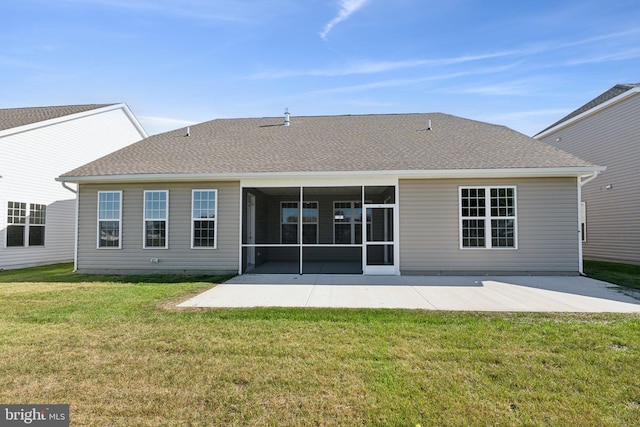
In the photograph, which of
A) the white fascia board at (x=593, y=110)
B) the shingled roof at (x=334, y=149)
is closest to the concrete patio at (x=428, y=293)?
the shingled roof at (x=334, y=149)

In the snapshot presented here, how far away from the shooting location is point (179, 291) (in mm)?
7293

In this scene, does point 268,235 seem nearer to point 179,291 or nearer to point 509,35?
point 179,291

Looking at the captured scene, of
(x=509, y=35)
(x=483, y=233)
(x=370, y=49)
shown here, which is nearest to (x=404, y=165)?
(x=483, y=233)

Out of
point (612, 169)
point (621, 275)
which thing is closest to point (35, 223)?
point (621, 275)

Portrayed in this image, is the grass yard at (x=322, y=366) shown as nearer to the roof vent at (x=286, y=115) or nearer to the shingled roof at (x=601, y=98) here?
the roof vent at (x=286, y=115)

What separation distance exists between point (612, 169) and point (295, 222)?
1309 centimetres

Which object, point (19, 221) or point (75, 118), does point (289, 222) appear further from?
point (75, 118)

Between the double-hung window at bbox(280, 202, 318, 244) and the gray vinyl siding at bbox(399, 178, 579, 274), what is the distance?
5.66m

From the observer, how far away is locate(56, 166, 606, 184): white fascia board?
8.93 m

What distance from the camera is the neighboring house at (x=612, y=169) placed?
1227 centimetres

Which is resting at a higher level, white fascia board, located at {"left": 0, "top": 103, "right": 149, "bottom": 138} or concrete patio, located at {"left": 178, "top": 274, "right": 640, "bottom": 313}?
white fascia board, located at {"left": 0, "top": 103, "right": 149, "bottom": 138}

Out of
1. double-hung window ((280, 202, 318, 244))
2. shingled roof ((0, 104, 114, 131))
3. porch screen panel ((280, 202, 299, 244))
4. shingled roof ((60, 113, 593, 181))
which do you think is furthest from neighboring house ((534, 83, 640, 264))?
shingled roof ((0, 104, 114, 131))

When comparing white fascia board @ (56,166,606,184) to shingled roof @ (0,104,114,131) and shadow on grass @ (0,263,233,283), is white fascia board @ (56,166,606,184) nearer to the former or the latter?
shadow on grass @ (0,263,233,283)

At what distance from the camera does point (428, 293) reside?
282 inches
